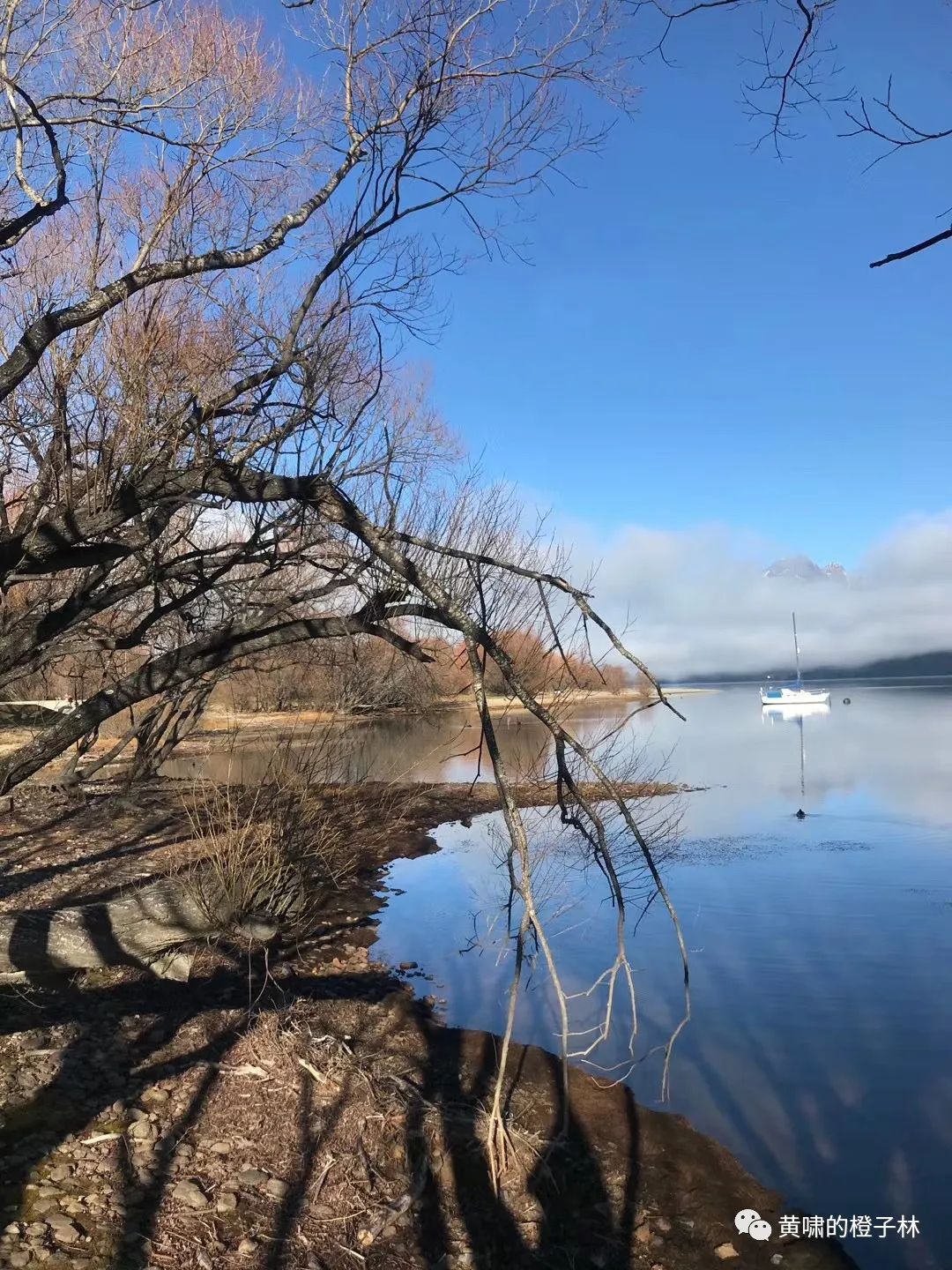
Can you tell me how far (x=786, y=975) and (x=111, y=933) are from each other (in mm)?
6377

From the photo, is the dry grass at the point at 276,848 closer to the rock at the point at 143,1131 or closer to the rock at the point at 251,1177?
the rock at the point at 143,1131

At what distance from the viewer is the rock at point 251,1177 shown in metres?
4.15

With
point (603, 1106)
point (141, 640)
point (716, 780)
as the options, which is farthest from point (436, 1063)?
point (716, 780)

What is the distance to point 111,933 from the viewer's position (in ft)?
17.8

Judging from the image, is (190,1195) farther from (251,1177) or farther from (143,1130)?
(143,1130)

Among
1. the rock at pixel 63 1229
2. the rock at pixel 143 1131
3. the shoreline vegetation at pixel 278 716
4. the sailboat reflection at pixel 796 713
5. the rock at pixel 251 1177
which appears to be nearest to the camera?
the rock at pixel 63 1229

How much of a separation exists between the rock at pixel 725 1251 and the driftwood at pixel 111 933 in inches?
136

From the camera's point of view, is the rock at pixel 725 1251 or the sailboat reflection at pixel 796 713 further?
the sailboat reflection at pixel 796 713

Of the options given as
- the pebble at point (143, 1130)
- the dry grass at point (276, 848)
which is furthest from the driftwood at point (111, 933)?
the pebble at point (143, 1130)

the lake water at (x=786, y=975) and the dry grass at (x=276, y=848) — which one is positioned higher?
the dry grass at (x=276, y=848)

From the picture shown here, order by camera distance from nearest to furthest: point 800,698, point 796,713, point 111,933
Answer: point 111,933 < point 796,713 < point 800,698

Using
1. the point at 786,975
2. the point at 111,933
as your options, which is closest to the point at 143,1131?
the point at 111,933

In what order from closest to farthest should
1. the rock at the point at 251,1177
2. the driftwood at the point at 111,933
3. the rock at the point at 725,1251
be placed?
the rock at the point at 251,1177 → the rock at the point at 725,1251 → the driftwood at the point at 111,933

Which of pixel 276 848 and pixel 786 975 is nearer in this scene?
pixel 276 848
